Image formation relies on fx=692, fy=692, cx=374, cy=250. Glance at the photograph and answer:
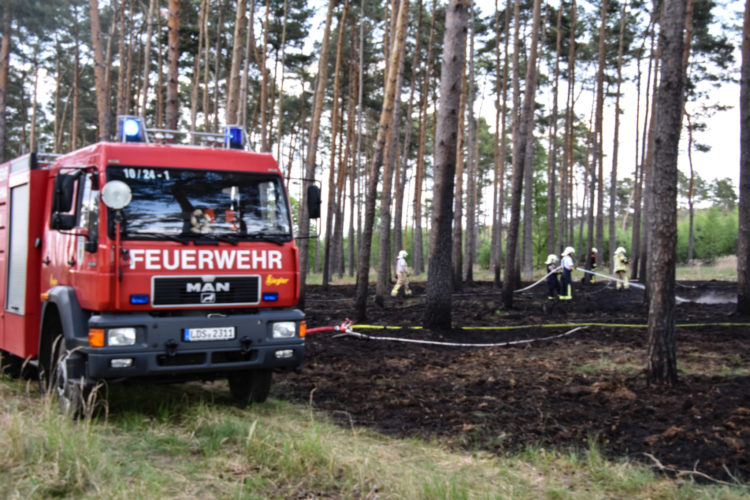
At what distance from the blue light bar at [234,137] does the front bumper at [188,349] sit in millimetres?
2174

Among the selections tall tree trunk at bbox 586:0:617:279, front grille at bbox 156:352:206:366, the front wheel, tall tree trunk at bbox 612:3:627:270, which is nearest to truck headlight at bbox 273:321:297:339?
front grille at bbox 156:352:206:366

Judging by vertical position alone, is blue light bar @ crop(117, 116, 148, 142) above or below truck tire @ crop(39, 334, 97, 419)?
above

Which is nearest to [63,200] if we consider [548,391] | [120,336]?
[120,336]

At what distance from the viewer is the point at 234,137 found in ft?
27.1

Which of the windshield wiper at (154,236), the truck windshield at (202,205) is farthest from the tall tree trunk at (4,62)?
the windshield wiper at (154,236)

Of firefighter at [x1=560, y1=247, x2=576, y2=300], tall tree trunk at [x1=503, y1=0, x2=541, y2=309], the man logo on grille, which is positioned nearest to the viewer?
the man logo on grille

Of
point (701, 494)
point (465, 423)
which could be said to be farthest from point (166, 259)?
point (701, 494)

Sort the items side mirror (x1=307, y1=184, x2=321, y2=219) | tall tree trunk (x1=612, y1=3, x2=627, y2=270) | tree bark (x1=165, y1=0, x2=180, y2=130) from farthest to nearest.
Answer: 1. tall tree trunk (x1=612, y1=3, x2=627, y2=270)
2. tree bark (x1=165, y1=0, x2=180, y2=130)
3. side mirror (x1=307, y1=184, x2=321, y2=219)

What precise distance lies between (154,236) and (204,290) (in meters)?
0.73

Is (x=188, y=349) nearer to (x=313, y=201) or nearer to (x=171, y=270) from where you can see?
(x=171, y=270)

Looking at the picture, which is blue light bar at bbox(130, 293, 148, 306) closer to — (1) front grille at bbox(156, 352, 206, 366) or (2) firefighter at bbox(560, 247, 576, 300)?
(1) front grille at bbox(156, 352, 206, 366)

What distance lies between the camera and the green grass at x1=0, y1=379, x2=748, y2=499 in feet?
16.0

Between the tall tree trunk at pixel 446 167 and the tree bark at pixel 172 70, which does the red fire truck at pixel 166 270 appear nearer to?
the tall tree trunk at pixel 446 167

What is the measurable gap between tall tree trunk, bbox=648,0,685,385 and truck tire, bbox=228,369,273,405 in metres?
4.71
